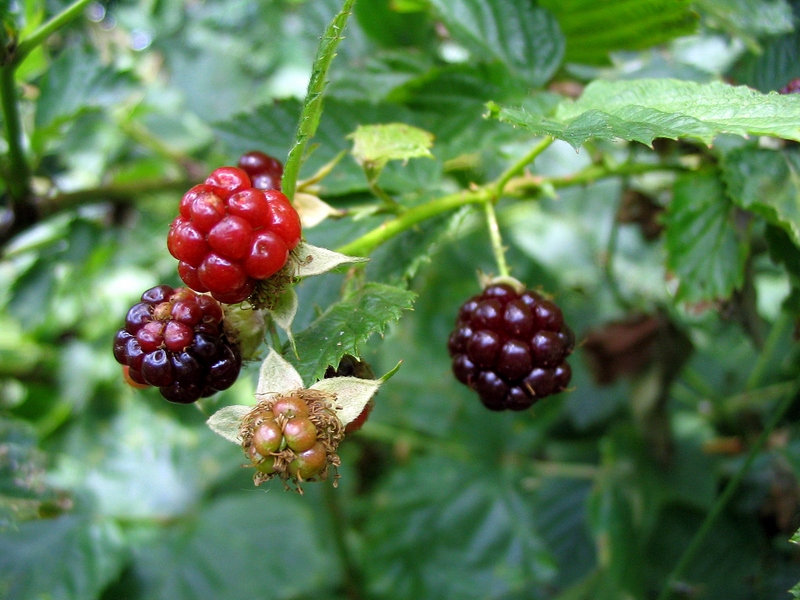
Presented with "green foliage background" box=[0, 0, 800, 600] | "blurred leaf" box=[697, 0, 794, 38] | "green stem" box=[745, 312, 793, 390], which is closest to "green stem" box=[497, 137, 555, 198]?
"green foliage background" box=[0, 0, 800, 600]

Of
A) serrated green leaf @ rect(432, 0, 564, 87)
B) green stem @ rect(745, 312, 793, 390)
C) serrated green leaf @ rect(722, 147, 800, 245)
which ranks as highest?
serrated green leaf @ rect(432, 0, 564, 87)

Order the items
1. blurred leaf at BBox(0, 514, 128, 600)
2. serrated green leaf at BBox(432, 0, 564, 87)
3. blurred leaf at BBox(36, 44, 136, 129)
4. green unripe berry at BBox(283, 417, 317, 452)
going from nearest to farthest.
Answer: green unripe berry at BBox(283, 417, 317, 452)
serrated green leaf at BBox(432, 0, 564, 87)
blurred leaf at BBox(36, 44, 136, 129)
blurred leaf at BBox(0, 514, 128, 600)

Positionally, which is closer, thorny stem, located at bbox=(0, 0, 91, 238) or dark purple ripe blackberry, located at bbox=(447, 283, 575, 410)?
dark purple ripe blackberry, located at bbox=(447, 283, 575, 410)

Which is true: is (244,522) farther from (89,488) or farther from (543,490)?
(543,490)

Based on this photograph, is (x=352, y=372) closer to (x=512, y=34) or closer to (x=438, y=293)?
(x=512, y=34)

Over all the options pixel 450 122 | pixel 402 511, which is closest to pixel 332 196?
pixel 450 122

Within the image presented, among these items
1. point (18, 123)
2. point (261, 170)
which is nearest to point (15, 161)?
point (18, 123)

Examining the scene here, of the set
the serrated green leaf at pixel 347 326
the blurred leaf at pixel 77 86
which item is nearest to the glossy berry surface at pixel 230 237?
the serrated green leaf at pixel 347 326

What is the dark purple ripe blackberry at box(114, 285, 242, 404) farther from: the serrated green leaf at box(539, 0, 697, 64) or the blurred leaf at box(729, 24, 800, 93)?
the blurred leaf at box(729, 24, 800, 93)
